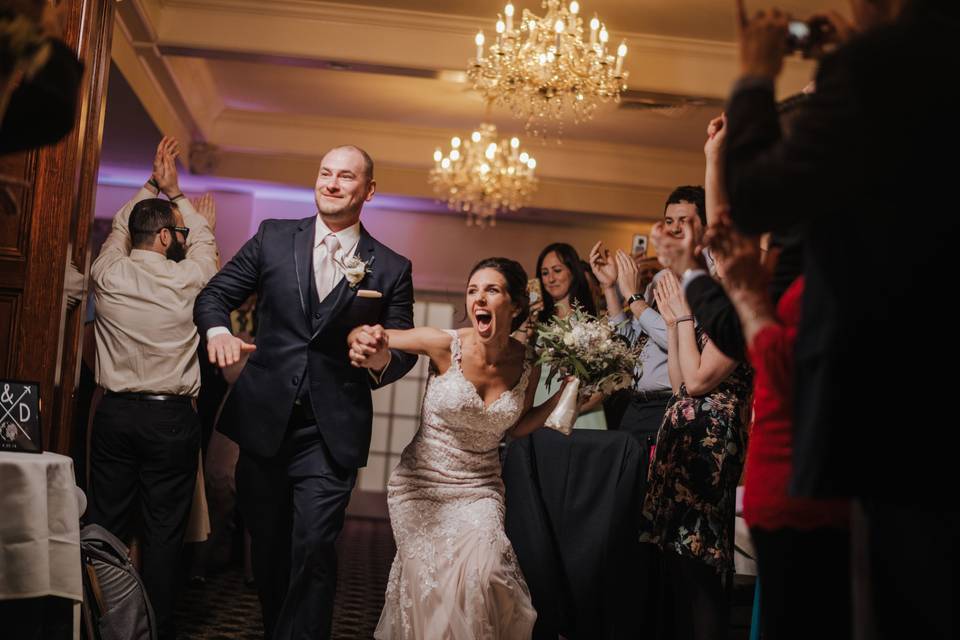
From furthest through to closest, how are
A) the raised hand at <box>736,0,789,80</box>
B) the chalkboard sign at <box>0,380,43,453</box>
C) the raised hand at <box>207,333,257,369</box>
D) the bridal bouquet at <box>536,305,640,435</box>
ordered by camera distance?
the bridal bouquet at <box>536,305,640,435</box>, the raised hand at <box>207,333,257,369</box>, the chalkboard sign at <box>0,380,43,453</box>, the raised hand at <box>736,0,789,80</box>

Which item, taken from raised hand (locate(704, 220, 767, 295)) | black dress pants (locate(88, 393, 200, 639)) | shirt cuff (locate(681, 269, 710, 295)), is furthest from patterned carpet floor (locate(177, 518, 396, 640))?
raised hand (locate(704, 220, 767, 295))

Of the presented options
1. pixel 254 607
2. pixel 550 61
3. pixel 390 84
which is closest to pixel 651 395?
pixel 254 607

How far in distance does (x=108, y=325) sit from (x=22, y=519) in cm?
181

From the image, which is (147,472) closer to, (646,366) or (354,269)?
(354,269)

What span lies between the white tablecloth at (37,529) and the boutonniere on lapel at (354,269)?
1.13 meters

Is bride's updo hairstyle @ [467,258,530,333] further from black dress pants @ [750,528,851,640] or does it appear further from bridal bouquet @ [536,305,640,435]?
black dress pants @ [750,528,851,640]

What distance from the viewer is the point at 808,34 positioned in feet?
5.68

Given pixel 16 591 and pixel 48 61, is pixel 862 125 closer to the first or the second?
pixel 48 61

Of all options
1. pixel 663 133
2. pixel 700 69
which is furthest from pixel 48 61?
pixel 663 133

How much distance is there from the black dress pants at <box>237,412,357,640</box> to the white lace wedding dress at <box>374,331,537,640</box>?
29 centimetres

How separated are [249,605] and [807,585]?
4.02 m

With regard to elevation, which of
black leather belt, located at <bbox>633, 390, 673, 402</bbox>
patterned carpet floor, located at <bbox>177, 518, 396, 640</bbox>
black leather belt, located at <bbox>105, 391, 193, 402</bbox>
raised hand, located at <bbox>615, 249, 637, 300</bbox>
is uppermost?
raised hand, located at <bbox>615, 249, 637, 300</bbox>

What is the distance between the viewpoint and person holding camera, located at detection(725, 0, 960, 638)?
4.83 feet

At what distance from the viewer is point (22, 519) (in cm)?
284
